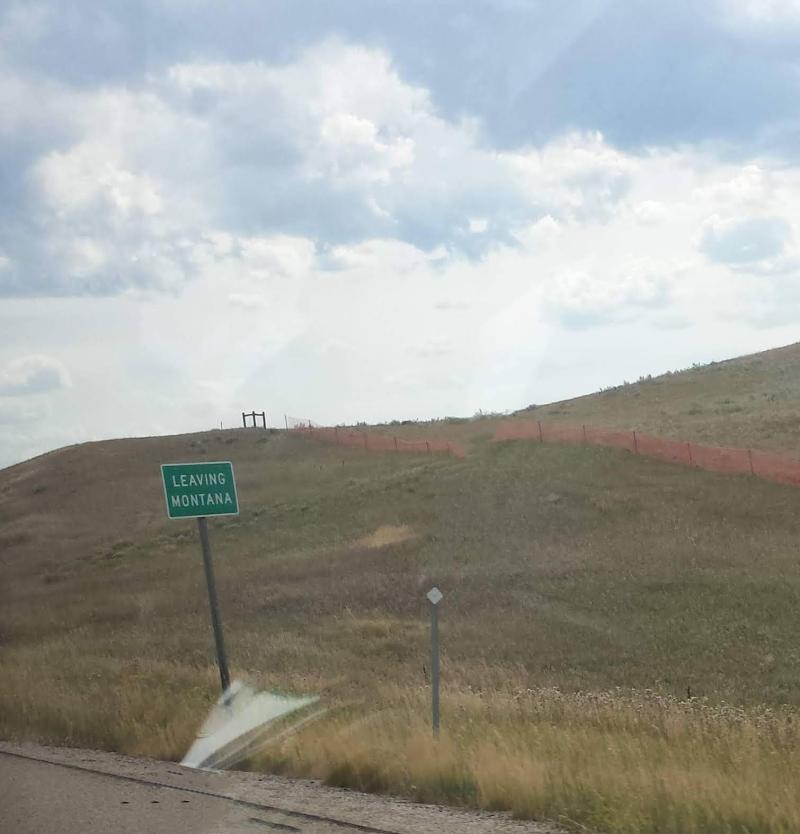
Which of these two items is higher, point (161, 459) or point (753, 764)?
point (161, 459)

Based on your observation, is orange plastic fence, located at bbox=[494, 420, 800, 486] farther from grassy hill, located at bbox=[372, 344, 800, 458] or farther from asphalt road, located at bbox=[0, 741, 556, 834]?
asphalt road, located at bbox=[0, 741, 556, 834]

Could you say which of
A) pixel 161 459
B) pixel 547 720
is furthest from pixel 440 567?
pixel 161 459

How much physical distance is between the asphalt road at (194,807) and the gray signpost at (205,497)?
10.3 feet

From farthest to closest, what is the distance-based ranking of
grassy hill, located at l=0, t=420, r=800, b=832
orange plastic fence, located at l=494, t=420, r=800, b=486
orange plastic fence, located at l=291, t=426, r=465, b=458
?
1. orange plastic fence, located at l=291, t=426, r=465, b=458
2. orange plastic fence, located at l=494, t=420, r=800, b=486
3. grassy hill, located at l=0, t=420, r=800, b=832

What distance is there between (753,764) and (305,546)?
3178cm

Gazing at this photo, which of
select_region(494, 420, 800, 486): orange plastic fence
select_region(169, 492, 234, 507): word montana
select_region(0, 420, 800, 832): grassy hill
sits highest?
select_region(169, 492, 234, 507): word montana

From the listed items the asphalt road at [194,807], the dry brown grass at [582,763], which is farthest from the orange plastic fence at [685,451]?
the asphalt road at [194,807]

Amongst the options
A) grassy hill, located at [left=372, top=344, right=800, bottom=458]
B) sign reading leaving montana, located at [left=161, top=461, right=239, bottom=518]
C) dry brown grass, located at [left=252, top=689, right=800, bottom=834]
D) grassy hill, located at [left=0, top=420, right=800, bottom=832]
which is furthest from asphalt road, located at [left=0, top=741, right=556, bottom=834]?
grassy hill, located at [left=372, top=344, right=800, bottom=458]

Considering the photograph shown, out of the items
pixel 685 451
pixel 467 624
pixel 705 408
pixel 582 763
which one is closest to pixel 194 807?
pixel 582 763

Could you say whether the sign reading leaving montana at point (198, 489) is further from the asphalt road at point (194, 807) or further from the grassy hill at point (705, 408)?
the grassy hill at point (705, 408)

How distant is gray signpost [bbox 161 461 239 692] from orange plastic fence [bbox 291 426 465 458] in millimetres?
37843

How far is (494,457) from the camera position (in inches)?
1890

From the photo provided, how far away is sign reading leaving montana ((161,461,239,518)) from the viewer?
13359mm

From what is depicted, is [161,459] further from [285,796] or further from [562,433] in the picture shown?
[285,796]
